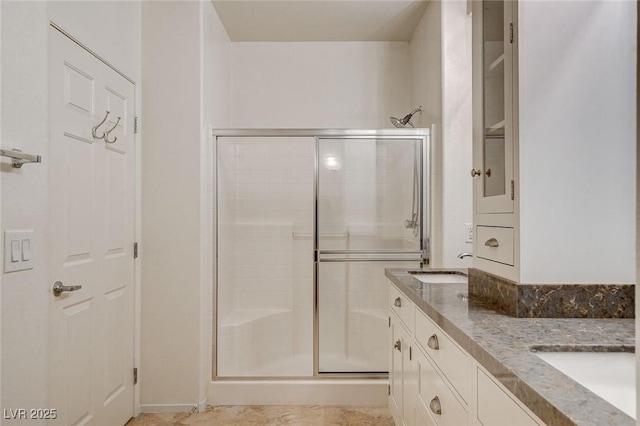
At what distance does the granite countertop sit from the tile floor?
4.16ft

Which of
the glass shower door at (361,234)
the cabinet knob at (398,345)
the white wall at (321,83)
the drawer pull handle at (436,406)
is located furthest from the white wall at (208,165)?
the drawer pull handle at (436,406)

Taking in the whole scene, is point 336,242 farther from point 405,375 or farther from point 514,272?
point 514,272

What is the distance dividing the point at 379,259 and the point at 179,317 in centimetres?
136

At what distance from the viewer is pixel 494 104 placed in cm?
140

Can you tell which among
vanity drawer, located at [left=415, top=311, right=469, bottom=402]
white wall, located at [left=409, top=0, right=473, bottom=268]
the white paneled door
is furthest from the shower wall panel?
vanity drawer, located at [left=415, top=311, right=469, bottom=402]

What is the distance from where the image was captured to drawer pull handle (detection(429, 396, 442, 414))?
1255 millimetres

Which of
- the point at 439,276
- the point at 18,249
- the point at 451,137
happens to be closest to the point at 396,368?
the point at 439,276

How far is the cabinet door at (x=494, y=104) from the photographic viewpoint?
1.29 meters

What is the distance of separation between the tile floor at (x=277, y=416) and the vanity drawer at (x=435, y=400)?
99cm

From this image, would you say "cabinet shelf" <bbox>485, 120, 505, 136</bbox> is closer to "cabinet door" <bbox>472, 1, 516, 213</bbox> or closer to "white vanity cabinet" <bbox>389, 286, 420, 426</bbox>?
"cabinet door" <bbox>472, 1, 516, 213</bbox>

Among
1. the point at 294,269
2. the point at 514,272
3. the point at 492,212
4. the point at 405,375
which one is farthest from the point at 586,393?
the point at 294,269

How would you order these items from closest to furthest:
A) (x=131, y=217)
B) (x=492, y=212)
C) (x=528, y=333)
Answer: (x=528, y=333) → (x=492, y=212) → (x=131, y=217)

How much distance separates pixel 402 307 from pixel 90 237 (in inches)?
61.8

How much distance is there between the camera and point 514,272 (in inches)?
49.7
